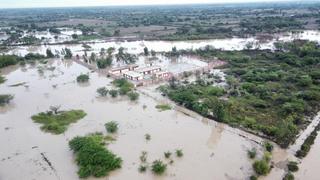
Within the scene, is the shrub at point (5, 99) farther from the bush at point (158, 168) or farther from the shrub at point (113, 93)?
the bush at point (158, 168)

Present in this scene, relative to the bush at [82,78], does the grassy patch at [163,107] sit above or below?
below

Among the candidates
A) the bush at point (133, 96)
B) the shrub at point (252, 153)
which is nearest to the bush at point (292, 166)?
the shrub at point (252, 153)

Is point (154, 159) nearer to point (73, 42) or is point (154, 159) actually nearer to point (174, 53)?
point (174, 53)

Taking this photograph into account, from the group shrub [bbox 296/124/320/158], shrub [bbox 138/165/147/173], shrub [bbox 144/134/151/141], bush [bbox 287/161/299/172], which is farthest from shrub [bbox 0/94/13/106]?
shrub [bbox 296/124/320/158]

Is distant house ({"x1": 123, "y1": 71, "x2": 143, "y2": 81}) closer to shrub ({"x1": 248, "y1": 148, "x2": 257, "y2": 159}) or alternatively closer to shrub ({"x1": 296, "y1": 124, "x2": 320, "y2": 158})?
shrub ({"x1": 248, "y1": 148, "x2": 257, "y2": 159})

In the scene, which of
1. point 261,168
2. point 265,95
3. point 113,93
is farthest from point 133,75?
point 261,168

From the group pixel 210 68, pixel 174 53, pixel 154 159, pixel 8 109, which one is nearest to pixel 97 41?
pixel 174 53

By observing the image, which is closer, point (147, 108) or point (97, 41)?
point (147, 108)
